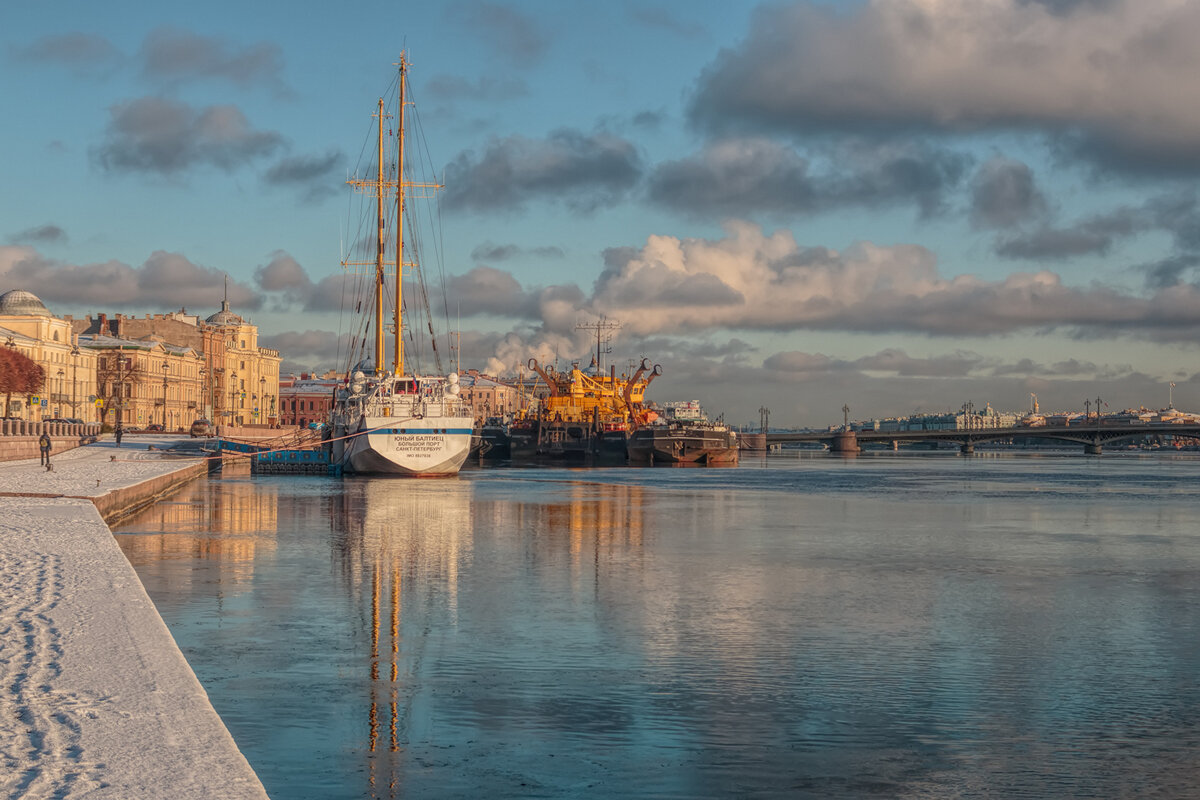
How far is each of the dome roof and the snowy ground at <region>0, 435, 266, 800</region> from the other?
13251 centimetres

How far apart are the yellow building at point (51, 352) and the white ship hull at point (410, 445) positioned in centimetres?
7304

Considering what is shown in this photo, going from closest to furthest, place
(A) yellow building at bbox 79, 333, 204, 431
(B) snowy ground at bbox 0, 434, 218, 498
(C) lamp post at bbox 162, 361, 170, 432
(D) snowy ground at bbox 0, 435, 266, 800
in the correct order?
(D) snowy ground at bbox 0, 435, 266, 800, (B) snowy ground at bbox 0, 434, 218, 498, (A) yellow building at bbox 79, 333, 204, 431, (C) lamp post at bbox 162, 361, 170, 432

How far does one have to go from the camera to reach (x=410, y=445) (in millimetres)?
72500

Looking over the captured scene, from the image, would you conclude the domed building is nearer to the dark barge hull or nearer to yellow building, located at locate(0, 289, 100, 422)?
yellow building, located at locate(0, 289, 100, 422)

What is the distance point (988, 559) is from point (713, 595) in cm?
1026

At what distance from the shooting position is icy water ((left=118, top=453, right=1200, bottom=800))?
1189 centimetres

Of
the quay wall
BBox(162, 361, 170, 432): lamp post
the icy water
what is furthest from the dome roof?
the icy water

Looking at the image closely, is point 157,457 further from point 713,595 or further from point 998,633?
point 998,633

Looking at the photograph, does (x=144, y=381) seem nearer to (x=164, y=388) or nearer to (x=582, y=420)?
(x=164, y=388)

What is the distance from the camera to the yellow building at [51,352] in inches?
5399

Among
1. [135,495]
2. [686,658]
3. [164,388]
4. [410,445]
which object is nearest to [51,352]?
[164,388]

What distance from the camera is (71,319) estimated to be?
182375 mm

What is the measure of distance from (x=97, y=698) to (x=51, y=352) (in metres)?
139

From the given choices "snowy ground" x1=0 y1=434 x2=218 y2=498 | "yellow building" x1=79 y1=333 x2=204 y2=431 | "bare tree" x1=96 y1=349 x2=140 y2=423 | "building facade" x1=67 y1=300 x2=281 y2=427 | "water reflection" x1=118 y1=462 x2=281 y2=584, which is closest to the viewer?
"water reflection" x1=118 y1=462 x2=281 y2=584
